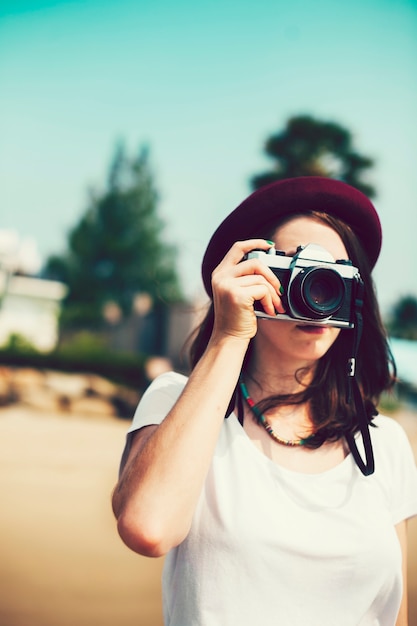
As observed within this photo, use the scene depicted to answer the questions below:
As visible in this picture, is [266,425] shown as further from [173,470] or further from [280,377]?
[173,470]

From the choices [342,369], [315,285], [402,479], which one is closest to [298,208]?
[315,285]

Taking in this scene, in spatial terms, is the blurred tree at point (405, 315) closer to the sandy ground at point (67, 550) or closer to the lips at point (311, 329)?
the sandy ground at point (67, 550)

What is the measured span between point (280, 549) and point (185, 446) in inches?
10.8

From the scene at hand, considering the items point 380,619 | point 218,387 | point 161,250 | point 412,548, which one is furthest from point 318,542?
point 161,250

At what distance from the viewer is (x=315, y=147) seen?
12953 millimetres

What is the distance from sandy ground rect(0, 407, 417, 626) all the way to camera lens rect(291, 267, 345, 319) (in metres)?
2.73

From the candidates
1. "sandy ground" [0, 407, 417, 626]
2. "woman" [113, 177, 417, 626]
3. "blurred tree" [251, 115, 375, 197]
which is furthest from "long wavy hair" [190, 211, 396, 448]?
"blurred tree" [251, 115, 375, 197]

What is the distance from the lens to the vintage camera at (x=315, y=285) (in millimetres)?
1132

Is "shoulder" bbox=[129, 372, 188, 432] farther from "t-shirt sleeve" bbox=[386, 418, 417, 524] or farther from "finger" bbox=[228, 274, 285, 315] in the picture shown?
"t-shirt sleeve" bbox=[386, 418, 417, 524]

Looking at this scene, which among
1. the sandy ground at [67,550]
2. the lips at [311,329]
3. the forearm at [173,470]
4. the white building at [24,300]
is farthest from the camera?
the white building at [24,300]

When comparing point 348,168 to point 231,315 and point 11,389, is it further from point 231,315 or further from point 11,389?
point 231,315

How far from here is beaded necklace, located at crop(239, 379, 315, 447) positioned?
1.19m

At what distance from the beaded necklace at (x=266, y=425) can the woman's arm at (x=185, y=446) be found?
233 millimetres

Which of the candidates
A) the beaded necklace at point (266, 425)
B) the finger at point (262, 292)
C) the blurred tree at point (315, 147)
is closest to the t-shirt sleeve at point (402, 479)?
the beaded necklace at point (266, 425)
